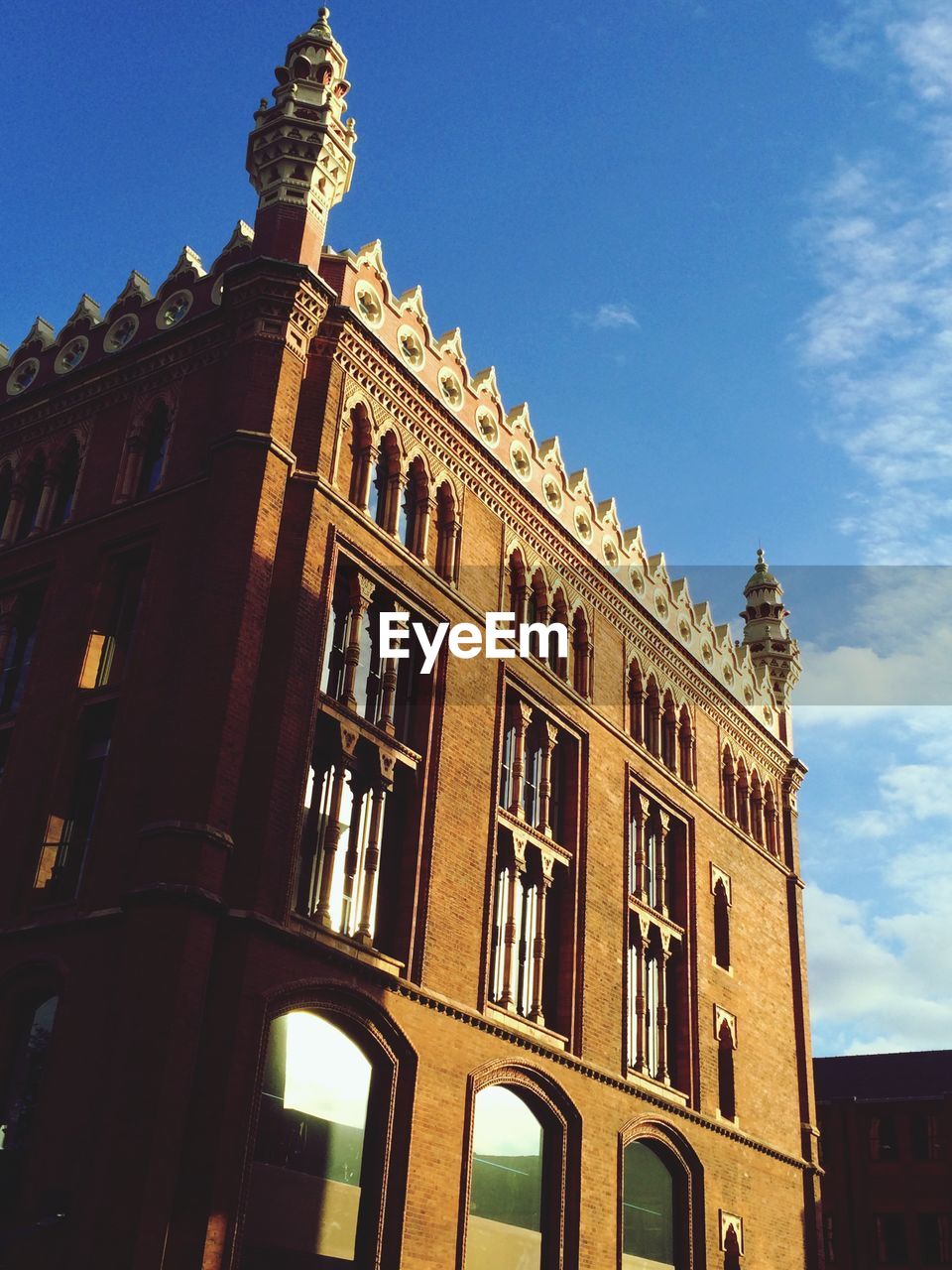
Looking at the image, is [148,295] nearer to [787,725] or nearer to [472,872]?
[472,872]

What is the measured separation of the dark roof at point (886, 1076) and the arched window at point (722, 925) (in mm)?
32304

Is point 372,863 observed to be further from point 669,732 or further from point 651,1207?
point 669,732

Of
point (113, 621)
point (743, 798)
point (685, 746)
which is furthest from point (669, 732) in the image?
point (113, 621)

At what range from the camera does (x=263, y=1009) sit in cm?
1752

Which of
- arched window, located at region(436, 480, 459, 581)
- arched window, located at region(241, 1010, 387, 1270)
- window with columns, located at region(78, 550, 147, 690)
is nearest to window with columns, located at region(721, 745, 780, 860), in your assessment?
arched window, located at region(436, 480, 459, 581)

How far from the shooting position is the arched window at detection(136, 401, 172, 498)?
2306 cm

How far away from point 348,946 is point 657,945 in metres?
10.9

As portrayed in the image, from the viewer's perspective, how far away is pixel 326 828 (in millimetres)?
20203

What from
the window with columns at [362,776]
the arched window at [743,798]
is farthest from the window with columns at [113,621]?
the arched window at [743,798]

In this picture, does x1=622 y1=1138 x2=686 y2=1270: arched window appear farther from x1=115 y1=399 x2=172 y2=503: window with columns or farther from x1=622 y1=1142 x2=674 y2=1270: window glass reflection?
x1=115 y1=399 x2=172 y2=503: window with columns

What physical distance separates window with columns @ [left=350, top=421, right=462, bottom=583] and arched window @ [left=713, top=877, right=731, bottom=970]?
11769 mm

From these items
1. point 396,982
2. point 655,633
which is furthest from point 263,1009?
point 655,633

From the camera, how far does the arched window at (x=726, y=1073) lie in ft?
96.1

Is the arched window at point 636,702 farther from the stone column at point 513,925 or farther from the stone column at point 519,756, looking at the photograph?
the stone column at point 513,925
